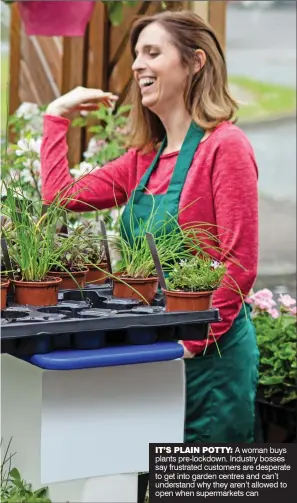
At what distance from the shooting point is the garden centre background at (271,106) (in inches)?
136

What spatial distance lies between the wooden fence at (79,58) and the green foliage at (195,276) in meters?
1.54

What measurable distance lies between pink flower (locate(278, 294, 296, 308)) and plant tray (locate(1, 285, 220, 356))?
1.33 metres

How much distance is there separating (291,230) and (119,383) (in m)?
1.86

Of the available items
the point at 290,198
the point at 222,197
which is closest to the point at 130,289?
the point at 222,197

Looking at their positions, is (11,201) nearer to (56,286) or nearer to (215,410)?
(56,286)

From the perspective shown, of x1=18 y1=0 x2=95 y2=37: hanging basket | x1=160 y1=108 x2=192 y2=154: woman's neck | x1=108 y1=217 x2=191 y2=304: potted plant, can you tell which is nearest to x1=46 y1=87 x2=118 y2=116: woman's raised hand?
x1=160 y1=108 x2=192 y2=154: woman's neck

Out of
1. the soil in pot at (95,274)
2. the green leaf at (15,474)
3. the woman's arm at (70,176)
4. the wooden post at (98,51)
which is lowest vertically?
the green leaf at (15,474)

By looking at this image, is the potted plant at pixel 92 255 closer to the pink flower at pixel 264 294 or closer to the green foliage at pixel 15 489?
the green foliage at pixel 15 489

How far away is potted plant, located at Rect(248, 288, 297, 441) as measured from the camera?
9.93ft

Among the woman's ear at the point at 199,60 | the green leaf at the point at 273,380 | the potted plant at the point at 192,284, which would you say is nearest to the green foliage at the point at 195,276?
the potted plant at the point at 192,284

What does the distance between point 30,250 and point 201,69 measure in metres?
0.77

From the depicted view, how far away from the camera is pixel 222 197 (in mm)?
2236

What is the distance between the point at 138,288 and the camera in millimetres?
1894

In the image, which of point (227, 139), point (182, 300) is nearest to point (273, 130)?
point (227, 139)
